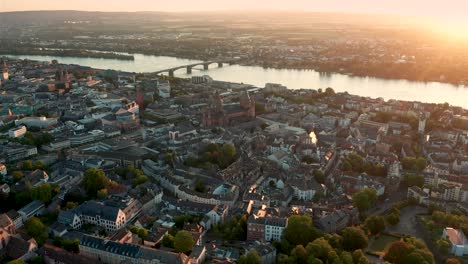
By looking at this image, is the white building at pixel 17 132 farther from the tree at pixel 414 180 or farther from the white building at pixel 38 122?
the tree at pixel 414 180

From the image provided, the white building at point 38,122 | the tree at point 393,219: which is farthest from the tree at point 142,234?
the white building at point 38,122

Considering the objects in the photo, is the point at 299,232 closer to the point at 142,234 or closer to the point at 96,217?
the point at 142,234

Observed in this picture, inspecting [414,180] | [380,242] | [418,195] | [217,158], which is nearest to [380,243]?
[380,242]

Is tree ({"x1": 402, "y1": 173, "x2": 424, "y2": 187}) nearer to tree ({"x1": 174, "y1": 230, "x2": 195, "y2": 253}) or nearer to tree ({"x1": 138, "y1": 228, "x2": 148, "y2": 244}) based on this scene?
tree ({"x1": 174, "y1": 230, "x2": 195, "y2": 253})

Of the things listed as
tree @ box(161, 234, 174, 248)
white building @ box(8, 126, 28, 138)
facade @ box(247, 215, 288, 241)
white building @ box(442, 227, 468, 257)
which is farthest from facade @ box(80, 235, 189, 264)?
white building @ box(8, 126, 28, 138)

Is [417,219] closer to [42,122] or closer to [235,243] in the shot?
[235,243]
